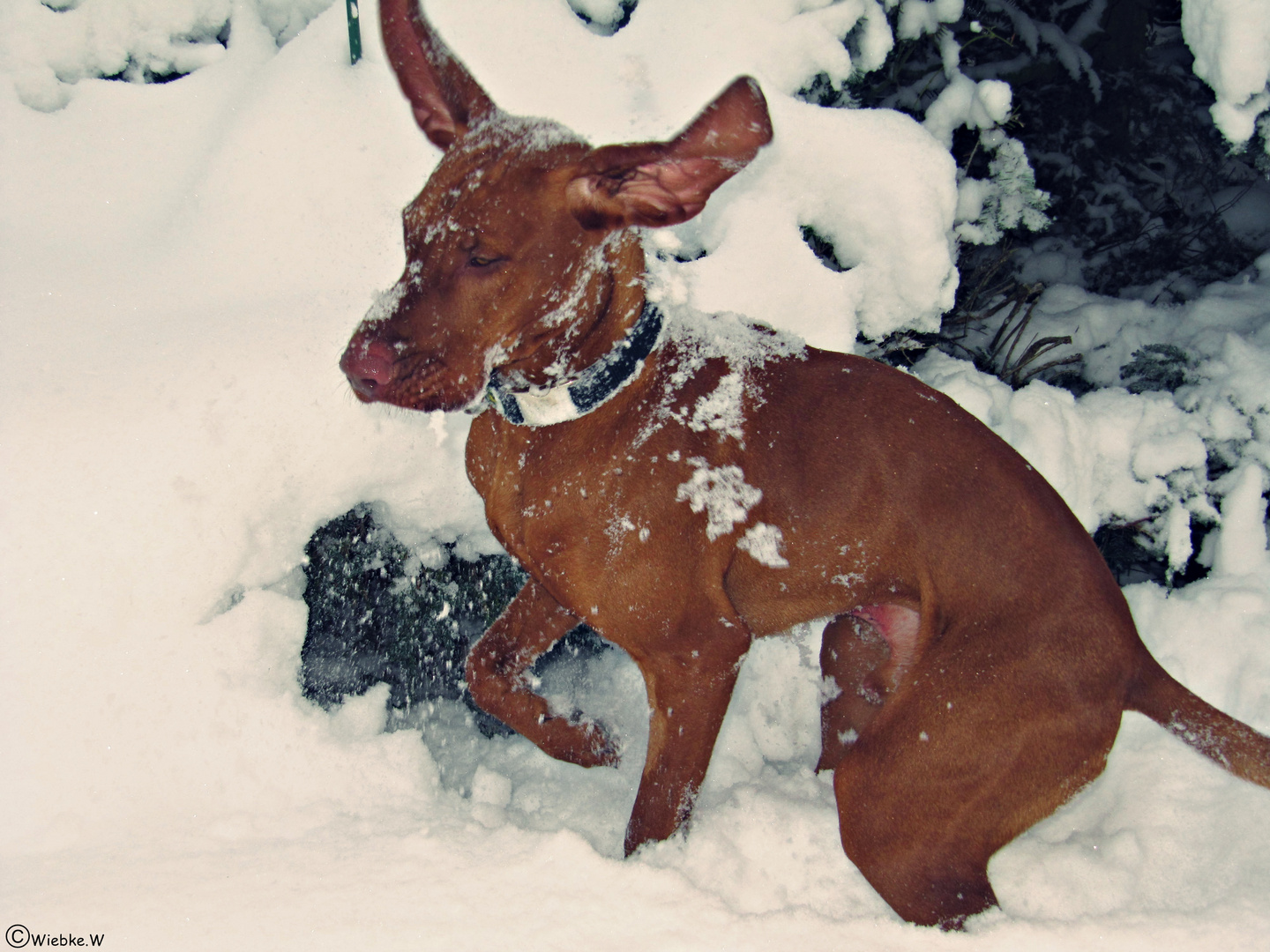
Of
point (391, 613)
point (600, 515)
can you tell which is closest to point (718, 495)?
point (600, 515)

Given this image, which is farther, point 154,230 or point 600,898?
point 154,230

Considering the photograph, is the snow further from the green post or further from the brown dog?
the green post

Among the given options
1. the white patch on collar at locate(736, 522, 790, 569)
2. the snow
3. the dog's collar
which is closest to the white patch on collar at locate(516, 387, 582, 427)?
the dog's collar

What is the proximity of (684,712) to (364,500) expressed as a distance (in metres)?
1.30

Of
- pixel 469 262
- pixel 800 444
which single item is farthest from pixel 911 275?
pixel 469 262

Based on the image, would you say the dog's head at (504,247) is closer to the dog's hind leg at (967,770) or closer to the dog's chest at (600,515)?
the dog's chest at (600,515)

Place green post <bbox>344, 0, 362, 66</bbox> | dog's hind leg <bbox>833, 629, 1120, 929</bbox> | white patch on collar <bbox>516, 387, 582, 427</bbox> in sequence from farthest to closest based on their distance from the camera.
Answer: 1. green post <bbox>344, 0, 362, 66</bbox>
2. white patch on collar <bbox>516, 387, 582, 427</bbox>
3. dog's hind leg <bbox>833, 629, 1120, 929</bbox>

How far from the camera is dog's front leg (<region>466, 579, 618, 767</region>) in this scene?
257cm

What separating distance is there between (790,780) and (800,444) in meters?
1.22

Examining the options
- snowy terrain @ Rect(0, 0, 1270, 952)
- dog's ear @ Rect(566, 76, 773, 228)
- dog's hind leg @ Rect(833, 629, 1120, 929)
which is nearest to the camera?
dog's ear @ Rect(566, 76, 773, 228)

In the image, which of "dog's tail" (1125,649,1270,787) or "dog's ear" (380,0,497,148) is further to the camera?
"dog's ear" (380,0,497,148)

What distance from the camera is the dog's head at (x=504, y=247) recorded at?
1734mm

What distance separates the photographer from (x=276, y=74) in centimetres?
315

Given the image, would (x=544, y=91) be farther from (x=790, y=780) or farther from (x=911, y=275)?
(x=790, y=780)
